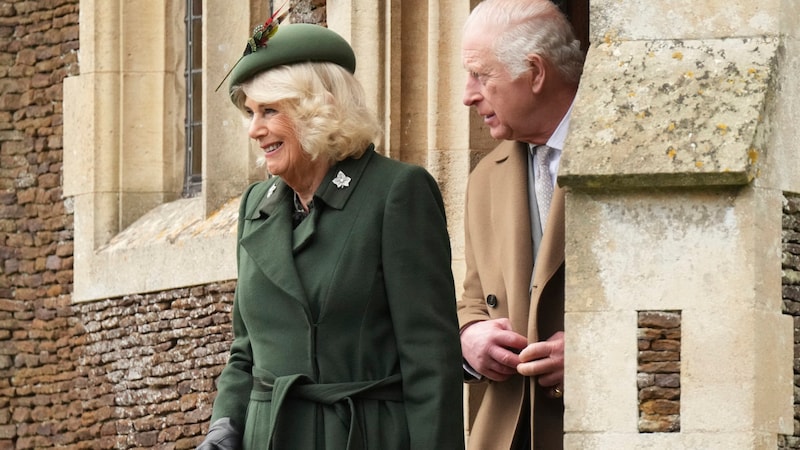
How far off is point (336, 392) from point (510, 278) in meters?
0.91

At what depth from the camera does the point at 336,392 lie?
5.80 meters

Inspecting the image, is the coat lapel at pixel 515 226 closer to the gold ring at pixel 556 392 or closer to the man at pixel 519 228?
the man at pixel 519 228

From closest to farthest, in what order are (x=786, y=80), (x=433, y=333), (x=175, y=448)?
(x=433, y=333), (x=786, y=80), (x=175, y=448)

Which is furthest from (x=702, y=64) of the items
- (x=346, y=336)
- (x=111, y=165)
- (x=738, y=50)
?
(x=111, y=165)

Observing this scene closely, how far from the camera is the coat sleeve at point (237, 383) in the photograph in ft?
19.7

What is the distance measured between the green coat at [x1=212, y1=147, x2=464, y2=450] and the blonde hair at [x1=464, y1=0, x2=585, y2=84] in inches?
28.9

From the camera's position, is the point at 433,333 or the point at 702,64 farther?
the point at 702,64

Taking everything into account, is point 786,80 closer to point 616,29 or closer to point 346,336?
point 616,29

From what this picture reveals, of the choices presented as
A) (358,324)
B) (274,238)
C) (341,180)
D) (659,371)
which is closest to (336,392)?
(358,324)

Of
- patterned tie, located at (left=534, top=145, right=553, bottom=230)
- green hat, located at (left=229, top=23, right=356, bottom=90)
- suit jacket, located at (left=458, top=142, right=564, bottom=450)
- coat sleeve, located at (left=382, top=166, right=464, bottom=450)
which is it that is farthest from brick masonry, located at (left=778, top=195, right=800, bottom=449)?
green hat, located at (left=229, top=23, right=356, bottom=90)

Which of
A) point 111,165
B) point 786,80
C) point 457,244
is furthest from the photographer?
point 111,165

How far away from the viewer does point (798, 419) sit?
6.10 meters

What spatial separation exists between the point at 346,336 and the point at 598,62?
1.13 meters

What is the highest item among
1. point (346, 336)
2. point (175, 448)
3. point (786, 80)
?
point (786, 80)
